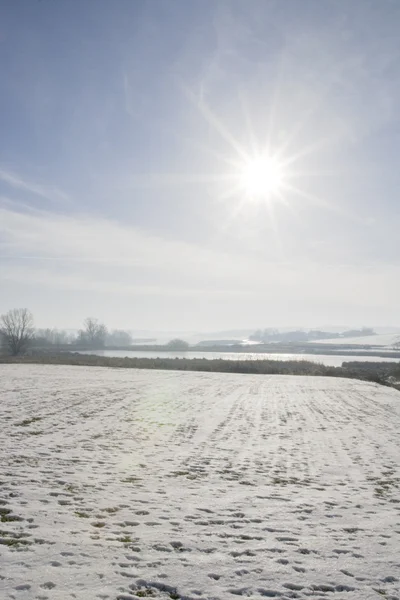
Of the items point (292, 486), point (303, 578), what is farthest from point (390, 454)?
point (303, 578)

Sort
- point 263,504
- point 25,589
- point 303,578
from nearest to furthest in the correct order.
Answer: point 25,589 → point 303,578 → point 263,504

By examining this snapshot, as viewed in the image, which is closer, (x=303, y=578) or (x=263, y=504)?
(x=303, y=578)

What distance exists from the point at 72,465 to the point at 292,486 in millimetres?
6390

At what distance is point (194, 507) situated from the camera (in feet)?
29.9

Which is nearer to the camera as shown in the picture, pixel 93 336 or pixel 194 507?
pixel 194 507

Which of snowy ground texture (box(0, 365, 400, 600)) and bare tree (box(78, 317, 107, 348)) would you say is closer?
snowy ground texture (box(0, 365, 400, 600))

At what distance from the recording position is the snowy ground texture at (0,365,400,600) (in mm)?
6105

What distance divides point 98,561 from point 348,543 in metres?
4.54

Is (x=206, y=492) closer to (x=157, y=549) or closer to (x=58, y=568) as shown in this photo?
(x=157, y=549)

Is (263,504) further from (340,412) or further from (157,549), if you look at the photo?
(340,412)

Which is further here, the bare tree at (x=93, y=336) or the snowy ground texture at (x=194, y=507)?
the bare tree at (x=93, y=336)

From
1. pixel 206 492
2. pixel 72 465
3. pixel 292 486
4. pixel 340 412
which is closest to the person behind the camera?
pixel 206 492

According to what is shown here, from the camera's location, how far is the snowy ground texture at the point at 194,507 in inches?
240

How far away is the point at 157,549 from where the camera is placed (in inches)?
278
